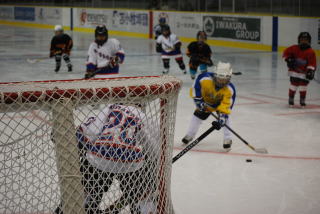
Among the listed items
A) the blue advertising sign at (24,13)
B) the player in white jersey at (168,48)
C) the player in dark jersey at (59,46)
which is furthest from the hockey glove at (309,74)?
the blue advertising sign at (24,13)

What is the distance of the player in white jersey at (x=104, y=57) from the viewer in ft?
24.2

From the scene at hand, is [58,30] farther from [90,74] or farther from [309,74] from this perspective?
[309,74]

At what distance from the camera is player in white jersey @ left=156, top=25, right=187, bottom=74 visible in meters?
11.6

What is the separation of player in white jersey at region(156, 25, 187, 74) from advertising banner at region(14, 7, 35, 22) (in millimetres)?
17326

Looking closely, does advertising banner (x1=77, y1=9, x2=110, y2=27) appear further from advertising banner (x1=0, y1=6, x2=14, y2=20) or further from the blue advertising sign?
advertising banner (x1=0, y1=6, x2=14, y2=20)

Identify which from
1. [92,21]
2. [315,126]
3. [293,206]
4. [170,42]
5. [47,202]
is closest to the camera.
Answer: [47,202]

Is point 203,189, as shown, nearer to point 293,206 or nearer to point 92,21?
point 293,206

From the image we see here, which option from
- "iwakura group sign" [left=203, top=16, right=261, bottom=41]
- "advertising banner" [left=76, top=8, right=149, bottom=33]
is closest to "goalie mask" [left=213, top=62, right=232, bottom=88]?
"iwakura group sign" [left=203, top=16, right=261, bottom=41]

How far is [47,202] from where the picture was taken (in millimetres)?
2502

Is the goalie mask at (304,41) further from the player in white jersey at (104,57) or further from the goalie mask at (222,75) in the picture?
the goalie mask at (222,75)

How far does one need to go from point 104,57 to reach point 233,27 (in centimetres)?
976

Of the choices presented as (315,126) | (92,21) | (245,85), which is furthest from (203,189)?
(92,21)

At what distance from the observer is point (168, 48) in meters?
11.6

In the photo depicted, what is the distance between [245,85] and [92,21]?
14592mm
